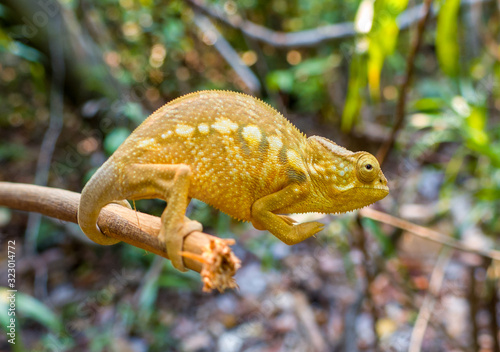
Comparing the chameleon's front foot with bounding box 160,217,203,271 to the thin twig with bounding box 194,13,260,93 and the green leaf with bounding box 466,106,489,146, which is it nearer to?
the thin twig with bounding box 194,13,260,93

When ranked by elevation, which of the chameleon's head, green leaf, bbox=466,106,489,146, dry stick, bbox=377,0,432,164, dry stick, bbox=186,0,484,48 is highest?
dry stick, bbox=186,0,484,48

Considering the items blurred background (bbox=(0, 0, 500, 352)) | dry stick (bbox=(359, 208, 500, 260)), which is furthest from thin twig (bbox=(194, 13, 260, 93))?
dry stick (bbox=(359, 208, 500, 260))

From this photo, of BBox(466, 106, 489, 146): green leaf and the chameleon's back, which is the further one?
BBox(466, 106, 489, 146): green leaf

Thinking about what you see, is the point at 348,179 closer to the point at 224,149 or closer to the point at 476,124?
the point at 224,149

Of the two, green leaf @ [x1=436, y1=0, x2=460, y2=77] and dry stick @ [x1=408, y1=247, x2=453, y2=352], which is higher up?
green leaf @ [x1=436, y1=0, x2=460, y2=77]

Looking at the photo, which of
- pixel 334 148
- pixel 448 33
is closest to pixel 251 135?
pixel 334 148

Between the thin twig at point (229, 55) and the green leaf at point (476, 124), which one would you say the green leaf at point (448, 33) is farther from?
the thin twig at point (229, 55)

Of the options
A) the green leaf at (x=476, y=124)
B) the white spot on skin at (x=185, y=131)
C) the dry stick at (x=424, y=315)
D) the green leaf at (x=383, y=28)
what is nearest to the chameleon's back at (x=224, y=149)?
the white spot on skin at (x=185, y=131)
